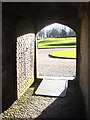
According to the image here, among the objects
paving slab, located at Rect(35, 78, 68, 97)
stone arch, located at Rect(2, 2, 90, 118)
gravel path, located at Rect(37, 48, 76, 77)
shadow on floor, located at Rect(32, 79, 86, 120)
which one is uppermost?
stone arch, located at Rect(2, 2, 90, 118)

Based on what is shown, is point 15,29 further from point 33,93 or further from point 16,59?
point 33,93

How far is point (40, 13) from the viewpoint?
8.60m

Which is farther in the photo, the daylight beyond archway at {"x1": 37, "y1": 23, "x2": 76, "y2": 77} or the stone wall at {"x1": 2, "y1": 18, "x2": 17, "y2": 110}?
the daylight beyond archway at {"x1": 37, "y1": 23, "x2": 76, "y2": 77}

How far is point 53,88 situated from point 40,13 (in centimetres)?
318

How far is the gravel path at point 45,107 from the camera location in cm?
601

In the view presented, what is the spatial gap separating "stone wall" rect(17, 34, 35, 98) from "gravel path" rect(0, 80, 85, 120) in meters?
0.51

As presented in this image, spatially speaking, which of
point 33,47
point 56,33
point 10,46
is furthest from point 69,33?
point 10,46

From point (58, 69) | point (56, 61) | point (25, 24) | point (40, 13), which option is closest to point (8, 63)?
point (25, 24)

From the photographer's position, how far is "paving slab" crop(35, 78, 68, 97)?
8.43 meters

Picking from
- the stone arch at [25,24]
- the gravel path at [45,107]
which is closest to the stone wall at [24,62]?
the stone arch at [25,24]

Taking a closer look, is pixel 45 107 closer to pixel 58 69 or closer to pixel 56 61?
pixel 58 69

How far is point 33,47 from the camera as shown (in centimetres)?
1075

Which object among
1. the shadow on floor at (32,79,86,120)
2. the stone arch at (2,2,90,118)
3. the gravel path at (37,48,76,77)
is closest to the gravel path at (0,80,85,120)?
the shadow on floor at (32,79,86,120)

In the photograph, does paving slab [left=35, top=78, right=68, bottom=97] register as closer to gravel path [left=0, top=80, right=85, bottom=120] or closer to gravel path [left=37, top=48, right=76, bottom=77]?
gravel path [left=0, top=80, right=85, bottom=120]
